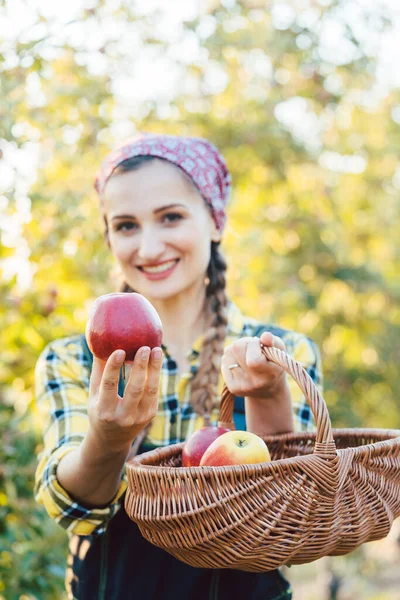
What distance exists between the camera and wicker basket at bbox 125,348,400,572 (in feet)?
4.07

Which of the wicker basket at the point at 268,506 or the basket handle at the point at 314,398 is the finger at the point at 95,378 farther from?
the basket handle at the point at 314,398

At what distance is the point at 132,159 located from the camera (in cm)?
187

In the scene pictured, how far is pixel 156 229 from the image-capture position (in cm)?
184

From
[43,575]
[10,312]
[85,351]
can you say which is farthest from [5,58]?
[43,575]

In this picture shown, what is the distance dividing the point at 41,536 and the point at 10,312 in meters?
0.81

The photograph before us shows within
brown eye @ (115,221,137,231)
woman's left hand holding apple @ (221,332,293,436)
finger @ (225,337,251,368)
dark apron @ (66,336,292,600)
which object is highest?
brown eye @ (115,221,137,231)

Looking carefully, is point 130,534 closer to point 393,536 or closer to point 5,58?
point 5,58

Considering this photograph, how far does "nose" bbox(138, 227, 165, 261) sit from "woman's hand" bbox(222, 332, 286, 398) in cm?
36

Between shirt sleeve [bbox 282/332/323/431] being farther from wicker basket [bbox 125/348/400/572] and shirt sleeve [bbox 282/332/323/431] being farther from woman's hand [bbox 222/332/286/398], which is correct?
wicker basket [bbox 125/348/400/572]

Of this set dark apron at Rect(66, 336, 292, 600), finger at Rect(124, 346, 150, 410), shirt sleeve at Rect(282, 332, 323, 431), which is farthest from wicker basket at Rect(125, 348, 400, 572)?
shirt sleeve at Rect(282, 332, 323, 431)

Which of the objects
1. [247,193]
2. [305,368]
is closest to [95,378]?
[305,368]

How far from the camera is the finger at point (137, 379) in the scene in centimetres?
133

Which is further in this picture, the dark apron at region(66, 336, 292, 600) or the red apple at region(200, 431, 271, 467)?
the dark apron at region(66, 336, 292, 600)

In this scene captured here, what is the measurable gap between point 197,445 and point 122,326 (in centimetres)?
30
